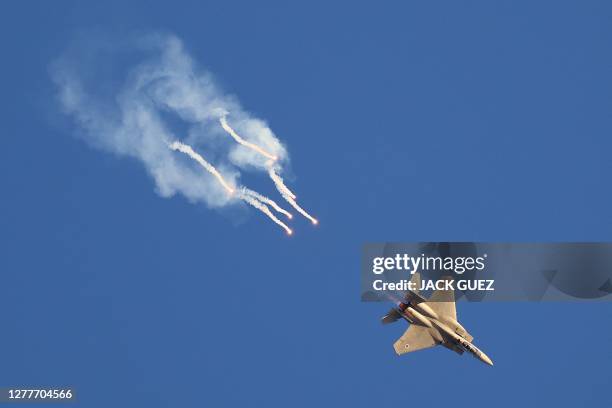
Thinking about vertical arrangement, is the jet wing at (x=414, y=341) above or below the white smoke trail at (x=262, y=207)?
below

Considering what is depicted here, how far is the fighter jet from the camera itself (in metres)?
87.1

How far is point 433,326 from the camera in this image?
8819 centimetres

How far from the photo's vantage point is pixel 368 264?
8412 centimetres

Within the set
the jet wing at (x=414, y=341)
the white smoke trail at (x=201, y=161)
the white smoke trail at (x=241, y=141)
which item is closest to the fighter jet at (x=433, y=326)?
the jet wing at (x=414, y=341)

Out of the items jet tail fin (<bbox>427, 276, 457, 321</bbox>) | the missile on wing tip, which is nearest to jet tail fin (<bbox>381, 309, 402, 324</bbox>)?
jet tail fin (<bbox>427, 276, 457, 321</bbox>)

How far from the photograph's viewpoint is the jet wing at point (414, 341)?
88.6 metres

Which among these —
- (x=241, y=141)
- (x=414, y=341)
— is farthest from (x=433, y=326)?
(x=241, y=141)

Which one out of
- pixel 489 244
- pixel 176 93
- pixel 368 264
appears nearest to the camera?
pixel 368 264

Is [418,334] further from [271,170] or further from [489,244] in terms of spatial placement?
[271,170]

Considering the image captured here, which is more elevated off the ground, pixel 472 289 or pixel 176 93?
pixel 176 93

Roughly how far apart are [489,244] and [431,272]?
5119 mm

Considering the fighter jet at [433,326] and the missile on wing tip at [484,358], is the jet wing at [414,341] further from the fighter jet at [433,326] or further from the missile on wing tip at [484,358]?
the missile on wing tip at [484,358]

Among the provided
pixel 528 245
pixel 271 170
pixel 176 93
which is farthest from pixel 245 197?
pixel 528 245

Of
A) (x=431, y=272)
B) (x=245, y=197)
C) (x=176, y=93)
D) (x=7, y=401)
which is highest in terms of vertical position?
(x=176, y=93)
